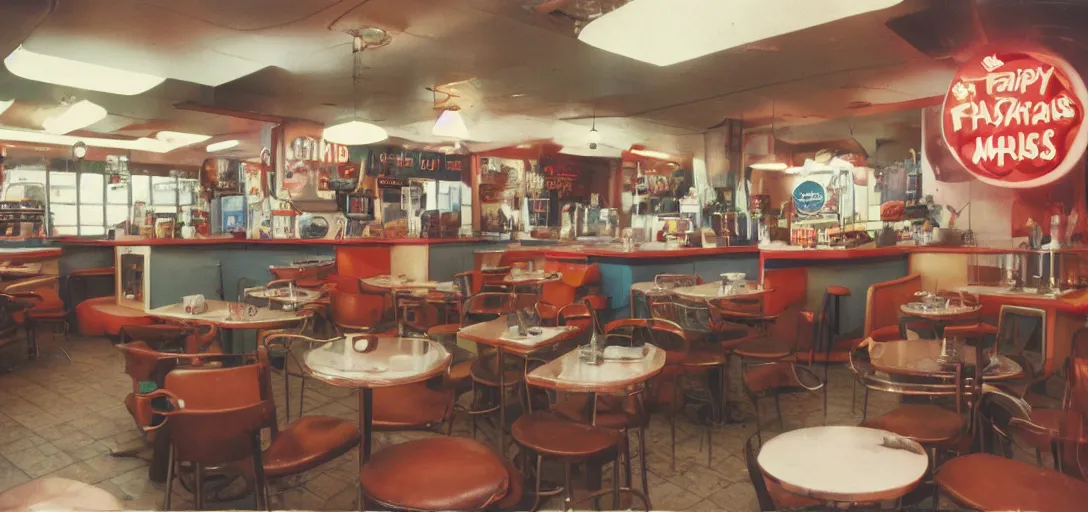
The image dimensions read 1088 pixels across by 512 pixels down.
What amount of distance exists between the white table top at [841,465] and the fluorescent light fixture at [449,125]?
7.55 feet

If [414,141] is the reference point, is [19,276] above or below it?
below

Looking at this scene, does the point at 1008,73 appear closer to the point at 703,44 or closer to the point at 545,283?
the point at 703,44

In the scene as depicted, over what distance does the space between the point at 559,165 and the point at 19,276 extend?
2751mm

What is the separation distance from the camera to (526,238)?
A: 3656mm

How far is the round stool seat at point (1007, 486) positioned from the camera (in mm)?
2076

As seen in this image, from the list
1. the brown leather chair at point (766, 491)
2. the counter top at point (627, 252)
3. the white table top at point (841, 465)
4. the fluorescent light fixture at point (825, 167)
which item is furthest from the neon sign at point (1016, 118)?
the brown leather chair at point (766, 491)

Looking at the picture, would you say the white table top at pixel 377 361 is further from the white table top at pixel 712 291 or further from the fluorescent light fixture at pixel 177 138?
the white table top at pixel 712 291

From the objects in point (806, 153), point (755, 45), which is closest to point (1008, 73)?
point (806, 153)

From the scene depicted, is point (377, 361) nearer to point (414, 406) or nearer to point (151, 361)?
point (414, 406)

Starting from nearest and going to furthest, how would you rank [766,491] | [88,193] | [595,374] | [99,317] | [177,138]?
[766,491], [595,374], [88,193], [177,138], [99,317]

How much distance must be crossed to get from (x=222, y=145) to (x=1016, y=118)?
3.83 meters

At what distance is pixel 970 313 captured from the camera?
9.65ft

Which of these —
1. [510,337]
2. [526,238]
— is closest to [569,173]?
[526,238]

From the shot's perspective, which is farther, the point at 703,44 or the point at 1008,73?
the point at 703,44
